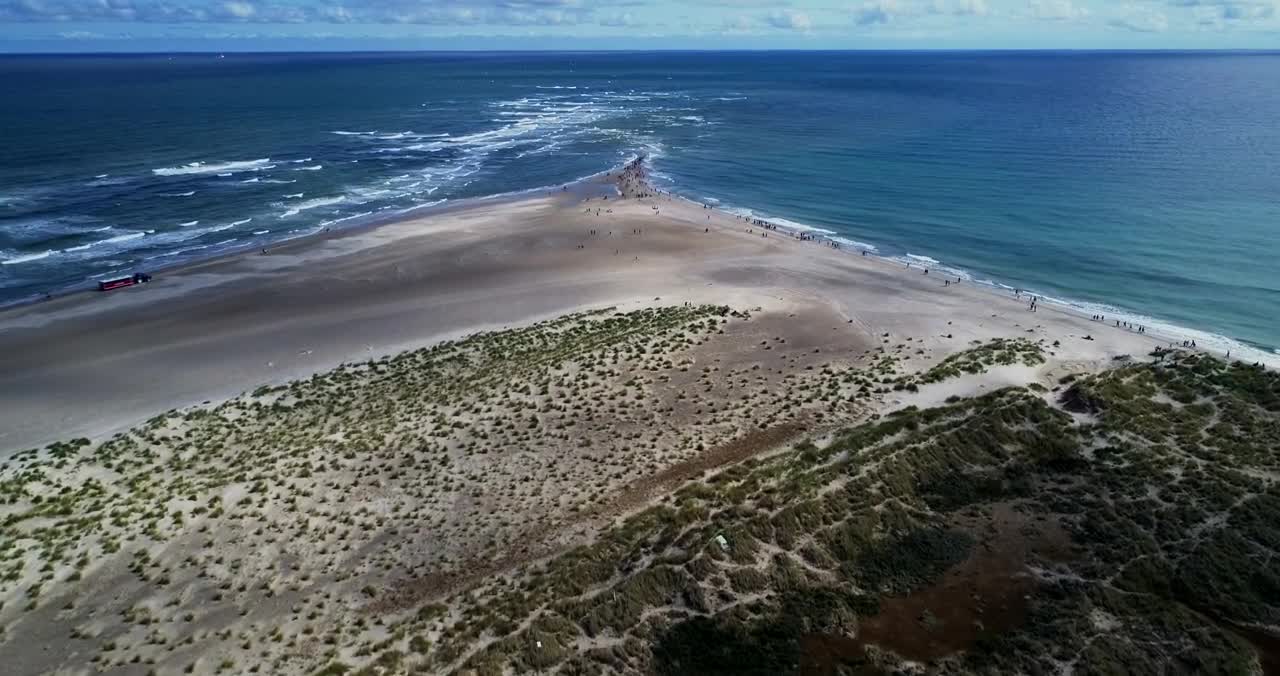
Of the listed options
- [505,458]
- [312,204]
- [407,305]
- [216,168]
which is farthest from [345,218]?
[505,458]

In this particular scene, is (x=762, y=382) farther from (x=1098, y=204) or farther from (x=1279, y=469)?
(x=1098, y=204)

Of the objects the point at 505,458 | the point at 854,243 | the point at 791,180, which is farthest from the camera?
the point at 791,180

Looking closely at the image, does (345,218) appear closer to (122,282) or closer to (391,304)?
(122,282)

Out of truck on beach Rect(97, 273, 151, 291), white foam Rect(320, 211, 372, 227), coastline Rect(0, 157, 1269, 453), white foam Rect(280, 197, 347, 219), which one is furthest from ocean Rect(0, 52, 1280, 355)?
coastline Rect(0, 157, 1269, 453)

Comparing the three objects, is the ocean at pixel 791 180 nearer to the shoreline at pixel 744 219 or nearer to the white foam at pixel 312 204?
the white foam at pixel 312 204

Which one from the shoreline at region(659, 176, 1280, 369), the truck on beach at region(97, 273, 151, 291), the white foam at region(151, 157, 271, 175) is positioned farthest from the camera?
the white foam at region(151, 157, 271, 175)

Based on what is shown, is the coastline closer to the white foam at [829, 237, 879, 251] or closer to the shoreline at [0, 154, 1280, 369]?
the shoreline at [0, 154, 1280, 369]
